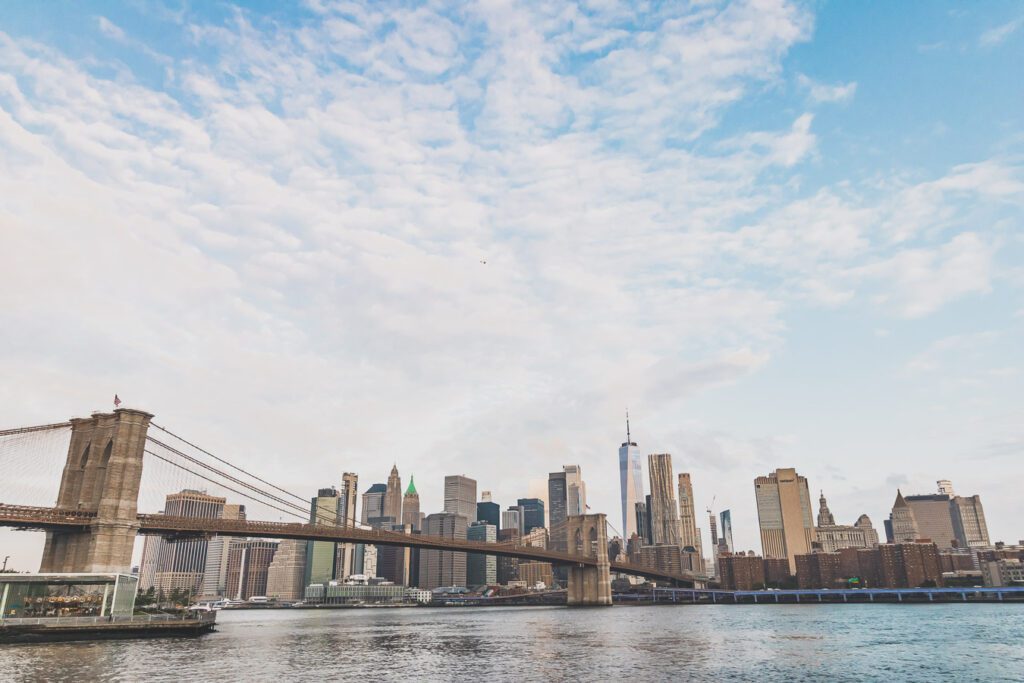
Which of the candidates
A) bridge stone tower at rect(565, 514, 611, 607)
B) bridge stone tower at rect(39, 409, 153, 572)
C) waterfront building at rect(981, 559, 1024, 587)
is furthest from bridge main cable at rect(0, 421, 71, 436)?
waterfront building at rect(981, 559, 1024, 587)

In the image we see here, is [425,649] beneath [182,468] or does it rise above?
beneath

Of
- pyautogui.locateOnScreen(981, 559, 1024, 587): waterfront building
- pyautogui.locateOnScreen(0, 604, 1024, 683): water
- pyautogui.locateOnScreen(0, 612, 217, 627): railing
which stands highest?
pyautogui.locateOnScreen(981, 559, 1024, 587): waterfront building

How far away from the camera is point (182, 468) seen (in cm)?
8012

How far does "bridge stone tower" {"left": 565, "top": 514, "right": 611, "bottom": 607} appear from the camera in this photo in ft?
497

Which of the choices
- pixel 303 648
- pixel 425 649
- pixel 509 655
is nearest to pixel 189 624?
pixel 303 648

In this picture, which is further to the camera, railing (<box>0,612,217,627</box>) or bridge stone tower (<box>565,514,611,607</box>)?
bridge stone tower (<box>565,514,611,607</box>)

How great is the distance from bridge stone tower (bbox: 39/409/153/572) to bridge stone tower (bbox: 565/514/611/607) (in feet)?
340

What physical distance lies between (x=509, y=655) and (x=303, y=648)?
1791cm

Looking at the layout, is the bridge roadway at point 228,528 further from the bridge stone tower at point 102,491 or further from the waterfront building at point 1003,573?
the waterfront building at point 1003,573

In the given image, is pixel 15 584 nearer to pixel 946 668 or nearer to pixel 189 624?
pixel 189 624

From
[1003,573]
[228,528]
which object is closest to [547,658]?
[228,528]

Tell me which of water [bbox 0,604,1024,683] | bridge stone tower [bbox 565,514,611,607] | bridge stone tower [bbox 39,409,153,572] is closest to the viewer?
water [bbox 0,604,1024,683]

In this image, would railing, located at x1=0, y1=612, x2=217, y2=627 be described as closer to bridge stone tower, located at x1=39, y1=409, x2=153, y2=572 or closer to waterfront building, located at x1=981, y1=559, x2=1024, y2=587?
bridge stone tower, located at x1=39, y1=409, x2=153, y2=572

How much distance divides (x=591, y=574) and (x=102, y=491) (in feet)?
370
